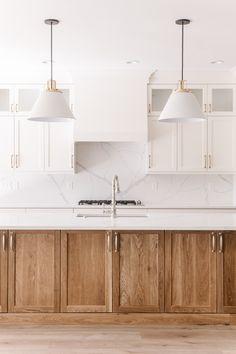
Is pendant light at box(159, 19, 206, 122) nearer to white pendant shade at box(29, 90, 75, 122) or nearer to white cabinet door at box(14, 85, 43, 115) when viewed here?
white pendant shade at box(29, 90, 75, 122)

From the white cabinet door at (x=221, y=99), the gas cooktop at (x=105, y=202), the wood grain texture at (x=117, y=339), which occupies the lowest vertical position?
the wood grain texture at (x=117, y=339)

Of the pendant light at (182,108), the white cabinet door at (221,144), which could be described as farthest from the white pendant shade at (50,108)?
the white cabinet door at (221,144)

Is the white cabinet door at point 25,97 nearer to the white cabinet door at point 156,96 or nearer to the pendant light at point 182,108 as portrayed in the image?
the white cabinet door at point 156,96

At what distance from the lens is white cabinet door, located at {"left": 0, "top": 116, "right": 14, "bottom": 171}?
6.14 metres

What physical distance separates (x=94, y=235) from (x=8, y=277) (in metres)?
0.72

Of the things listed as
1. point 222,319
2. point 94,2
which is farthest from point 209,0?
point 222,319

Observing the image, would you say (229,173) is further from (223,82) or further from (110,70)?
(110,70)

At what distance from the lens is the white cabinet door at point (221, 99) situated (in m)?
6.18

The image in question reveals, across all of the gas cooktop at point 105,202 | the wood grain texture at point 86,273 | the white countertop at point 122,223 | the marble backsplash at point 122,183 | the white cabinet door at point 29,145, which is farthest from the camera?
the marble backsplash at point 122,183

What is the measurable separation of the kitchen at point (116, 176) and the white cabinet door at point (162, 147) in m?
0.01

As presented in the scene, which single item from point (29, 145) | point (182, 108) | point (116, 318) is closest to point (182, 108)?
point (182, 108)

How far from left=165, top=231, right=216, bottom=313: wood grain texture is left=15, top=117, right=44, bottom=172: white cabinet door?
104 inches

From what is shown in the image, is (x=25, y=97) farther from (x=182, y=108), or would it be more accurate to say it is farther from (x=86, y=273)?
(x=86, y=273)

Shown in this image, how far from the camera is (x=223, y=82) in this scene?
620cm
